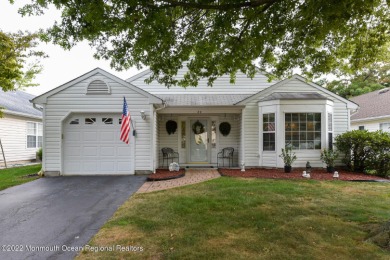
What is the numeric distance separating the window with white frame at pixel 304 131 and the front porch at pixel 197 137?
248 centimetres

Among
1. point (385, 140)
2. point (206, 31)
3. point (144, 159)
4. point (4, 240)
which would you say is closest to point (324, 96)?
point (385, 140)

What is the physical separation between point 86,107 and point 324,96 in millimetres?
9627

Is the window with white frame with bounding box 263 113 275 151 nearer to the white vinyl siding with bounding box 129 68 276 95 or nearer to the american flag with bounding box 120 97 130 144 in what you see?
the white vinyl siding with bounding box 129 68 276 95

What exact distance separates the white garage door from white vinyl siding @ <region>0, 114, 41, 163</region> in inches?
282

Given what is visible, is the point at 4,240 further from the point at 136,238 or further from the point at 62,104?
the point at 62,104

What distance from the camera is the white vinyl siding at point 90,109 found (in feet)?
30.7

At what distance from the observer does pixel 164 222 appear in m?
4.38

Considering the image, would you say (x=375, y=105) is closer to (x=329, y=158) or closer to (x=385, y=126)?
(x=385, y=126)

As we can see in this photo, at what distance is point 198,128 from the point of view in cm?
1207

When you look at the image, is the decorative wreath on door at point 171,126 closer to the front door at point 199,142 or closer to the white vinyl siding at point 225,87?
the front door at point 199,142

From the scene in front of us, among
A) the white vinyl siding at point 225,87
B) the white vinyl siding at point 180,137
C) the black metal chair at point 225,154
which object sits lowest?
the black metal chair at point 225,154

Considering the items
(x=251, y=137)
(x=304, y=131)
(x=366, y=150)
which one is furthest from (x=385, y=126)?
(x=251, y=137)

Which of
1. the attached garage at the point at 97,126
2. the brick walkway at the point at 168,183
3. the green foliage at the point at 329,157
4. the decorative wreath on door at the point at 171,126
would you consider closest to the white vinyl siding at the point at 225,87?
the decorative wreath on door at the point at 171,126

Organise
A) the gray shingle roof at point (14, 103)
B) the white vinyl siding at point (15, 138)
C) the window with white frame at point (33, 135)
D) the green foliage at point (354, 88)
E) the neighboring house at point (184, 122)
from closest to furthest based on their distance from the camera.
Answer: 1. the neighboring house at point (184, 122)
2. the white vinyl siding at point (15, 138)
3. the gray shingle roof at point (14, 103)
4. the window with white frame at point (33, 135)
5. the green foliage at point (354, 88)
